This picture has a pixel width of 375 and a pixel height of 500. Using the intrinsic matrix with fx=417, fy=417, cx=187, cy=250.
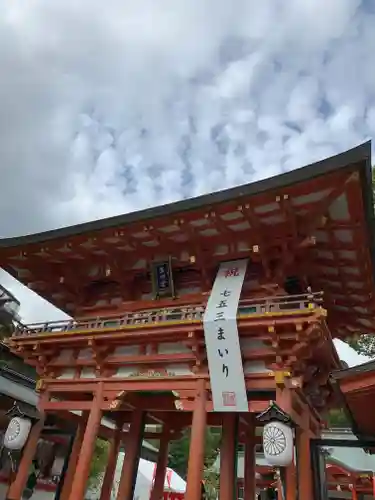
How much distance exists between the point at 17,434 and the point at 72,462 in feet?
6.88

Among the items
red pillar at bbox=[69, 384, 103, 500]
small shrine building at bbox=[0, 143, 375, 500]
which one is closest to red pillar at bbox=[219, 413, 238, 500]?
small shrine building at bbox=[0, 143, 375, 500]

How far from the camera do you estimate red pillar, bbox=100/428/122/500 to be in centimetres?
1138

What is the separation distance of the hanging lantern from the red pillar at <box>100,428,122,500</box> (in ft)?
21.1

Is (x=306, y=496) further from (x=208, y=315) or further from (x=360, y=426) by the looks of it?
(x=208, y=315)

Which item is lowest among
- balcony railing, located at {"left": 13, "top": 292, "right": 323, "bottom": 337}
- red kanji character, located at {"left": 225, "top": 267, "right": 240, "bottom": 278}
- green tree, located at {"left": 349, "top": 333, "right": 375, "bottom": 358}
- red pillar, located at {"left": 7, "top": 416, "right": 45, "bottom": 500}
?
red pillar, located at {"left": 7, "top": 416, "right": 45, "bottom": 500}

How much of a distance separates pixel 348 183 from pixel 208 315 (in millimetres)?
3550

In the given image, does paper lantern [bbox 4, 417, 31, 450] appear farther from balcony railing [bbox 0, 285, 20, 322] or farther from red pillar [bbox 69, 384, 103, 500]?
balcony railing [bbox 0, 285, 20, 322]

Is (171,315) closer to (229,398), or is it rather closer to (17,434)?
(229,398)

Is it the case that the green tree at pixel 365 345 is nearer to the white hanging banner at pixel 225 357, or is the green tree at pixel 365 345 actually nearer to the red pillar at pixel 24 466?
the white hanging banner at pixel 225 357

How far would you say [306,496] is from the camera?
25.0 ft

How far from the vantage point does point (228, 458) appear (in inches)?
347

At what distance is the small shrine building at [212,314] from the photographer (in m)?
7.57

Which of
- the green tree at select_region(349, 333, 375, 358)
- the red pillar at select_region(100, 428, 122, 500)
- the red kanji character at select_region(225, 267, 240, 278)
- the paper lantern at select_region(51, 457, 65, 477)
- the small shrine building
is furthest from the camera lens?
the green tree at select_region(349, 333, 375, 358)

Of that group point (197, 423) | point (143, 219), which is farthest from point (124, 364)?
point (143, 219)
